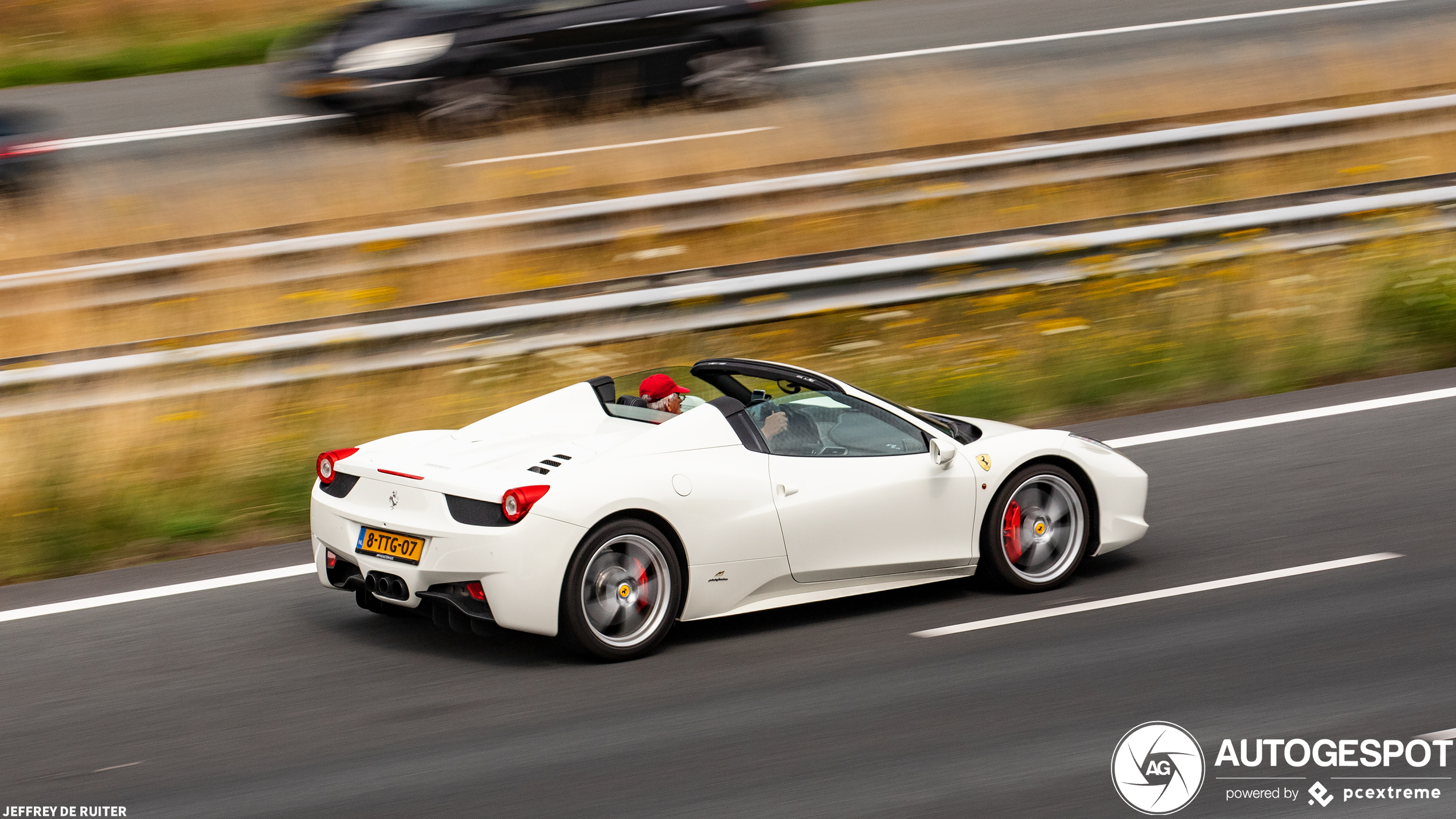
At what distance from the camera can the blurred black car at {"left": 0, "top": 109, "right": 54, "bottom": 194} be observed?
13.8 meters

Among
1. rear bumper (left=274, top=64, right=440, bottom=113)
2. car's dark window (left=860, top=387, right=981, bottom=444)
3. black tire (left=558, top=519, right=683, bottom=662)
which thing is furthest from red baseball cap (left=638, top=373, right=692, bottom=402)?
rear bumper (left=274, top=64, right=440, bottom=113)

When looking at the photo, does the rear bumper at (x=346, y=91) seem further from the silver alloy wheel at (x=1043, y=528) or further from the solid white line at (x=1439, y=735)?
the solid white line at (x=1439, y=735)

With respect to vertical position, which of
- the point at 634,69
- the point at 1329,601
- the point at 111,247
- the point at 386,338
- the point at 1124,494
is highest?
the point at 634,69

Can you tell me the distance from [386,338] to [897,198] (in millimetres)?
4287

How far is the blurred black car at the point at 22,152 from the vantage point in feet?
45.3

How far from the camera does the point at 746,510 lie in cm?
663

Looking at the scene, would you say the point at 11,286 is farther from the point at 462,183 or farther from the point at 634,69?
the point at 634,69

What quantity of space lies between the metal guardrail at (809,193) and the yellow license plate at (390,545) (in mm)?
5110

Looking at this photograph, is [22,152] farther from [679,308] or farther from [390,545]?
[390,545]

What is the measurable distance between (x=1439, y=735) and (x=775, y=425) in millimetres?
2904

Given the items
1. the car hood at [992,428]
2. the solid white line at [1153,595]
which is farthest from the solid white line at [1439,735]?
the car hood at [992,428]

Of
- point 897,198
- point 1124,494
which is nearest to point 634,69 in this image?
point 897,198

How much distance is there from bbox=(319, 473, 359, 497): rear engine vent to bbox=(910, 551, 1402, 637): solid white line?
8.20 ft

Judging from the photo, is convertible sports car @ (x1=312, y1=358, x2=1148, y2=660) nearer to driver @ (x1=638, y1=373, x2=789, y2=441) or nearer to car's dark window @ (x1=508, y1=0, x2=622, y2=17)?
driver @ (x1=638, y1=373, x2=789, y2=441)
